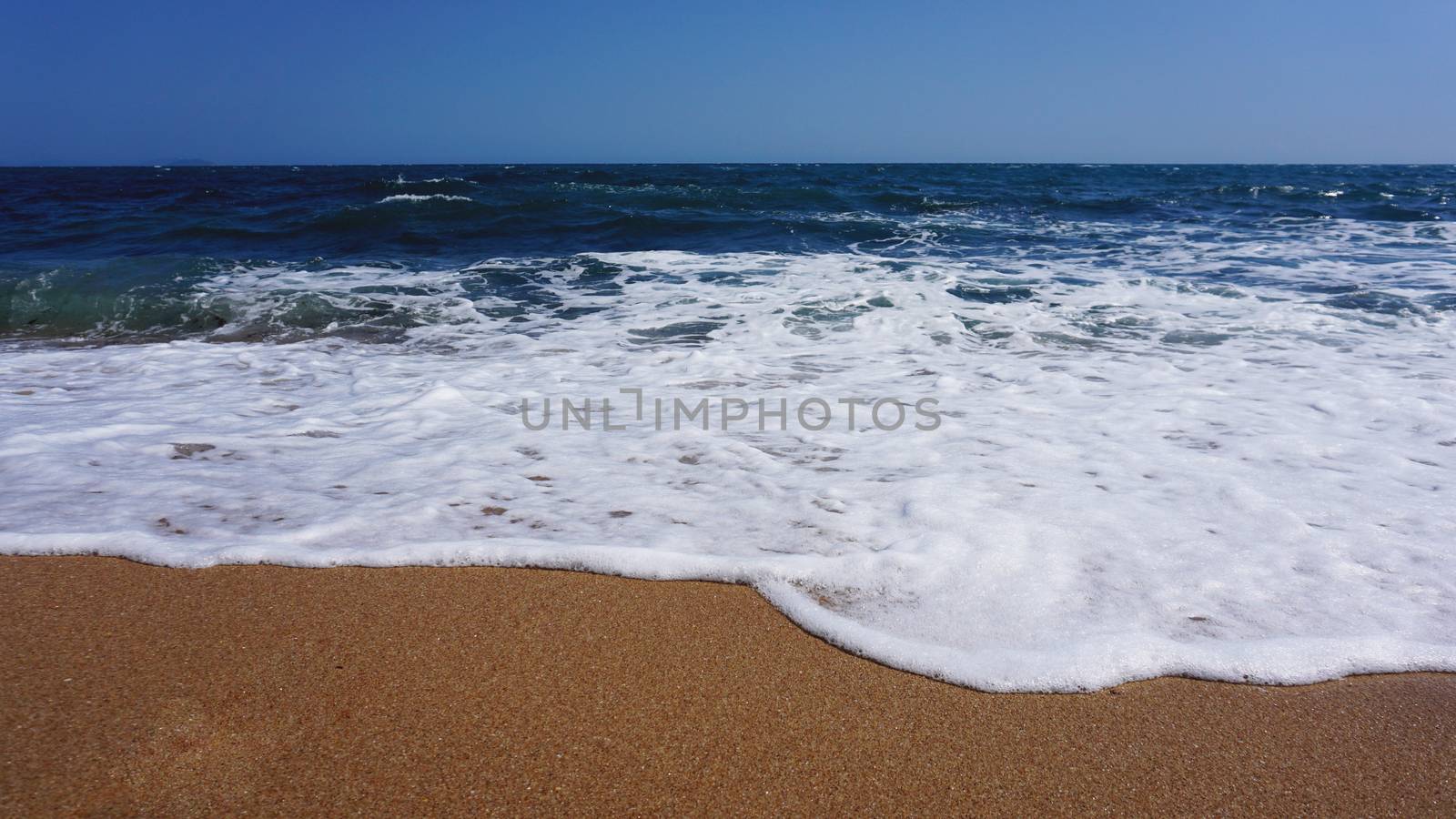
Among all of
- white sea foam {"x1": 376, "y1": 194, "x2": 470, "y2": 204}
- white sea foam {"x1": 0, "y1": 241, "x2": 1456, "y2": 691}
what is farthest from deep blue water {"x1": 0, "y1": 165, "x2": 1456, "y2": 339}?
white sea foam {"x1": 0, "y1": 241, "x2": 1456, "y2": 691}

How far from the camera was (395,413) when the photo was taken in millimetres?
3789

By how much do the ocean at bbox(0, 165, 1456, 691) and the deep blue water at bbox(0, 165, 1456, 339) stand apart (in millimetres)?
165

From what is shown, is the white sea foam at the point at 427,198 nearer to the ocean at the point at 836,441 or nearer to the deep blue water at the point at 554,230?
the deep blue water at the point at 554,230

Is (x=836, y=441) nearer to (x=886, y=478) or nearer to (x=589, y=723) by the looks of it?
(x=886, y=478)

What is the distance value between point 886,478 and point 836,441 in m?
0.48

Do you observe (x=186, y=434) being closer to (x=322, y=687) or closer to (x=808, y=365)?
(x=322, y=687)

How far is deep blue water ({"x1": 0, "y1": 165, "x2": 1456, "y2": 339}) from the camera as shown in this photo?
735cm

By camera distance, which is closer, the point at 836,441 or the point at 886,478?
the point at 886,478

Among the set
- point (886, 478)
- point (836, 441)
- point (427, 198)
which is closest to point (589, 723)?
point (886, 478)

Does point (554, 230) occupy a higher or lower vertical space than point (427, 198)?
lower

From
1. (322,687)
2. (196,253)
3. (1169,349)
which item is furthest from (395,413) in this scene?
(196,253)

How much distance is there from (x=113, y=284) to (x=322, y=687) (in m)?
7.70

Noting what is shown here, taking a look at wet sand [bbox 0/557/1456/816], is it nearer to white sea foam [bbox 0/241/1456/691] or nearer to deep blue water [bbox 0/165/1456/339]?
white sea foam [bbox 0/241/1456/691]

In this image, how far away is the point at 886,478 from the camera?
9.84 feet
